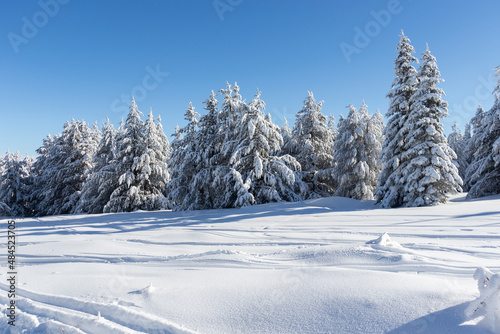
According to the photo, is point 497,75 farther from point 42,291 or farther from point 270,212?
point 42,291

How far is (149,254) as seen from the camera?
16.8 ft

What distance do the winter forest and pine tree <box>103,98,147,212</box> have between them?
0.09m

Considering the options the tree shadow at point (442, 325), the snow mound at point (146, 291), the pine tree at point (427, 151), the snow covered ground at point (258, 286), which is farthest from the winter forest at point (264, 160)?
the tree shadow at point (442, 325)

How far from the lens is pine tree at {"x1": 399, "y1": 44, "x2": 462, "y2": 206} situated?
12109mm

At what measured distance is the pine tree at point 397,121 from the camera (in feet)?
→ 44.3

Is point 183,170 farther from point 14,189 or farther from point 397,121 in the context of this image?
point 14,189

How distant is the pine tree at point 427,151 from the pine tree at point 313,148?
26.4 ft

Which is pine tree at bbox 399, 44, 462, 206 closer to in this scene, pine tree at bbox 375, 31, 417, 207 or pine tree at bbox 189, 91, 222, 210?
pine tree at bbox 375, 31, 417, 207

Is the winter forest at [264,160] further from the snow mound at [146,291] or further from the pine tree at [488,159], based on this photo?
the snow mound at [146,291]

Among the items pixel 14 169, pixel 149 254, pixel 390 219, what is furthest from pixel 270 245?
pixel 14 169

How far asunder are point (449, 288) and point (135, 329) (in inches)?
127

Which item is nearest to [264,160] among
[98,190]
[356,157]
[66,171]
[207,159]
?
[207,159]

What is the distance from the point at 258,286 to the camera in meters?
3.11

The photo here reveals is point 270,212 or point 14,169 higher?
point 14,169
